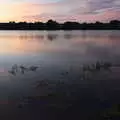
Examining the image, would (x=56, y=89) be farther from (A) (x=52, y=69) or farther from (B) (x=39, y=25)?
(B) (x=39, y=25)

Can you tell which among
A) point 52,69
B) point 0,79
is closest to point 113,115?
point 0,79

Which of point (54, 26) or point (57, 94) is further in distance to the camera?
point (54, 26)

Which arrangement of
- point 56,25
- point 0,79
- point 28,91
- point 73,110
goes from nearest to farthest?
1. point 73,110
2. point 28,91
3. point 0,79
4. point 56,25

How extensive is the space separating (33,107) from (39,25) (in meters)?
93.2

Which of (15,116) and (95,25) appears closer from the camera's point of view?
(15,116)

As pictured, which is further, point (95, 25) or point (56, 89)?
point (95, 25)

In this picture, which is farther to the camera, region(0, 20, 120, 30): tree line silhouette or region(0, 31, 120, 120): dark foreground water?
region(0, 20, 120, 30): tree line silhouette

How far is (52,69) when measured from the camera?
13898mm

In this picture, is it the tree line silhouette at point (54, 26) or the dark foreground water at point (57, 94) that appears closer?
the dark foreground water at point (57, 94)

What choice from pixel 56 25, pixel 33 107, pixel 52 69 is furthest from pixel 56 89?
pixel 56 25

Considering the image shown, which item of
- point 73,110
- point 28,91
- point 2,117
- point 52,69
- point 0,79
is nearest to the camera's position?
point 2,117

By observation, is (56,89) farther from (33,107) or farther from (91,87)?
(33,107)

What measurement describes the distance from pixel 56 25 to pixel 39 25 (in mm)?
4703

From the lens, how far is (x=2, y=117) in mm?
7367
